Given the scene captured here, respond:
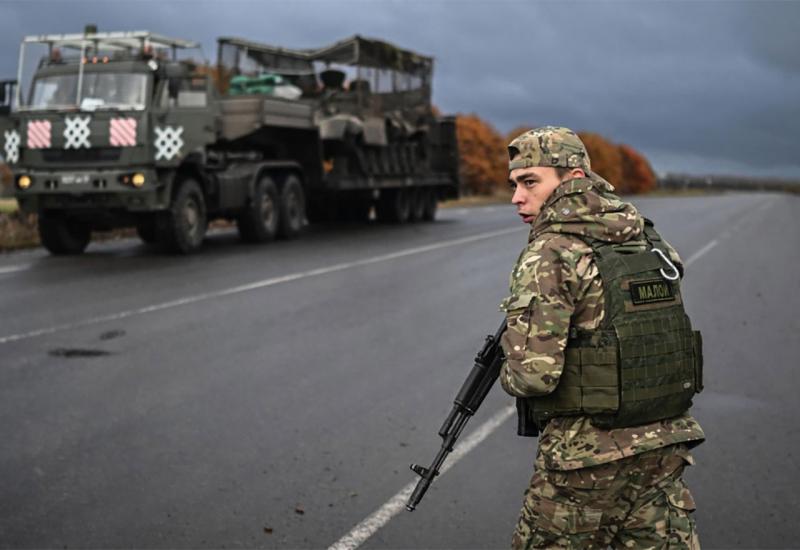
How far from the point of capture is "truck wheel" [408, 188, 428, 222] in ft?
84.2

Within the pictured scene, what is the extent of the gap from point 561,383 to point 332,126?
57.4 feet

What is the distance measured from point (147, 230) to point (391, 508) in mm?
13109

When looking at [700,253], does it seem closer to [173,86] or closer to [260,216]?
[260,216]

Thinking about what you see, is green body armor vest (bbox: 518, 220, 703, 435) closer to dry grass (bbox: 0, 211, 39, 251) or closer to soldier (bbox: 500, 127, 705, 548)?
soldier (bbox: 500, 127, 705, 548)

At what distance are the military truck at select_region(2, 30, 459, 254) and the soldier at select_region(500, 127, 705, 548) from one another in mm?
12559

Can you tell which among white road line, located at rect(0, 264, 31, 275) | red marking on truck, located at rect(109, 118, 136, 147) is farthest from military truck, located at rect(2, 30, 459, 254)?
white road line, located at rect(0, 264, 31, 275)

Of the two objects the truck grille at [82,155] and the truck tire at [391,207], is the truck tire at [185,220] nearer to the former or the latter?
the truck grille at [82,155]

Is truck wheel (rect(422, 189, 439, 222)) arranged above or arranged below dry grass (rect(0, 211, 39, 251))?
above

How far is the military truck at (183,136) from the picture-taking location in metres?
15.1

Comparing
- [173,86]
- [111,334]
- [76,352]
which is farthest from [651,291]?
[173,86]

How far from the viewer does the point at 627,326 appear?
2.88 m

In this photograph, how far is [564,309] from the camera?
9.39 ft

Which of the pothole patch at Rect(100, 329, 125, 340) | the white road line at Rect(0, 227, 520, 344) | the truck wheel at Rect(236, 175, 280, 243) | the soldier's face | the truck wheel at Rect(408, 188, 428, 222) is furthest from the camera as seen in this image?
the truck wheel at Rect(408, 188, 428, 222)

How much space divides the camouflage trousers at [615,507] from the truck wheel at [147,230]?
13406mm
